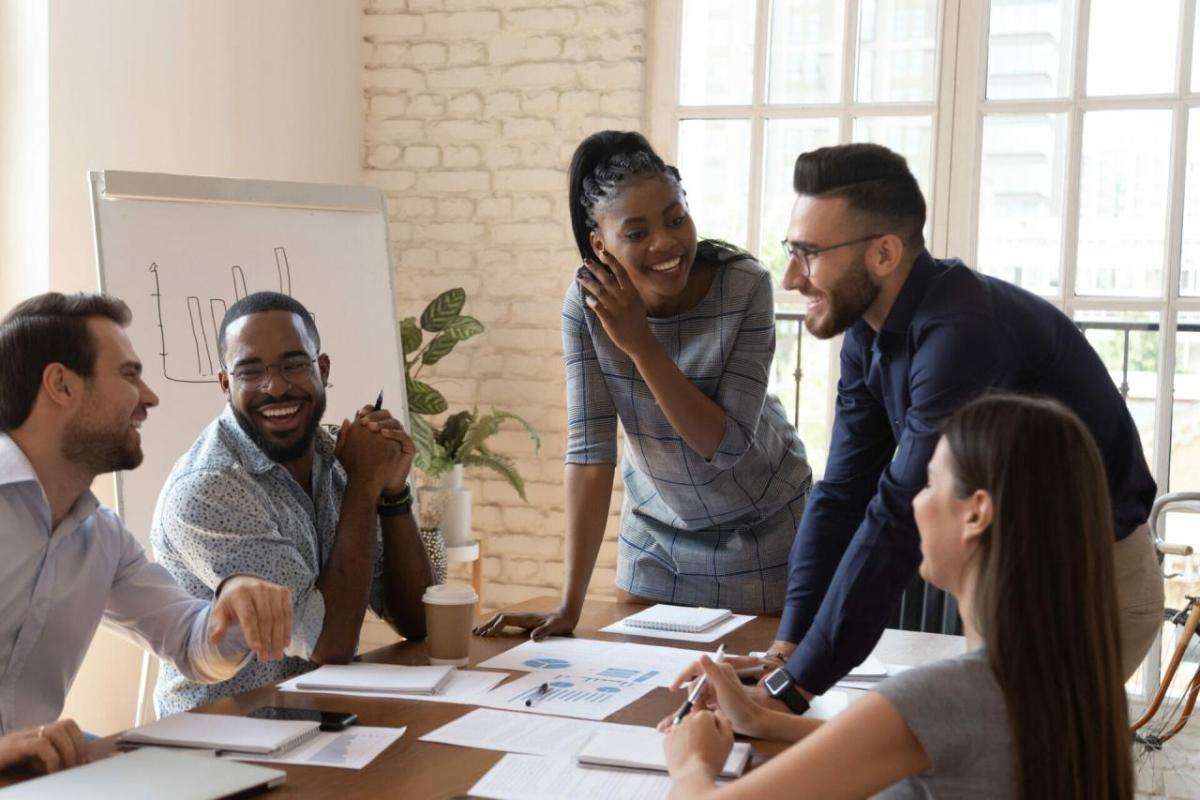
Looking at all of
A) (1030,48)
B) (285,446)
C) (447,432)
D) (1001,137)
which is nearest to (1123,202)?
(1001,137)

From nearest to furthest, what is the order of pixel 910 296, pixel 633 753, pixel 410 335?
1. pixel 633 753
2. pixel 910 296
3. pixel 410 335

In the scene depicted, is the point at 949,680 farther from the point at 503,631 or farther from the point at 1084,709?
the point at 503,631

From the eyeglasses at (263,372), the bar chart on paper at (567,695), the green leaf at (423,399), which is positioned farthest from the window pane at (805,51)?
the bar chart on paper at (567,695)

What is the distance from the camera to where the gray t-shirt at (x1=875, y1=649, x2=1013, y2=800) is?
1110 millimetres

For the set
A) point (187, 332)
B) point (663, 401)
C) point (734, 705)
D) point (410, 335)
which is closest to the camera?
point (734, 705)

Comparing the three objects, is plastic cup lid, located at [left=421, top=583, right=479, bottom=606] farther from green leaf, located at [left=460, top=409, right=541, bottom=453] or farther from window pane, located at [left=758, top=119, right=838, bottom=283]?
window pane, located at [left=758, top=119, right=838, bottom=283]

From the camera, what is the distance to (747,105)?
162 inches

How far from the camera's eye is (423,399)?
399 centimetres

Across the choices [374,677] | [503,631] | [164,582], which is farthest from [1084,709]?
[164,582]

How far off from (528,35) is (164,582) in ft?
9.36

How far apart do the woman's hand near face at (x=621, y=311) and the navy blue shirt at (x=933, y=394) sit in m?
0.41

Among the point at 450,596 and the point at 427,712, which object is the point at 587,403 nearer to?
the point at 450,596

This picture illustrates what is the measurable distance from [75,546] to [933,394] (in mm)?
1162

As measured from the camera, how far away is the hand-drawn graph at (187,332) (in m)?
2.80
